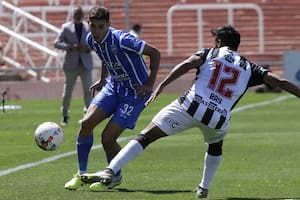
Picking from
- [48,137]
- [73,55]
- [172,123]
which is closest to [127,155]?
Result: [172,123]

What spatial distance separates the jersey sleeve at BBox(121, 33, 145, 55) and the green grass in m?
1.49

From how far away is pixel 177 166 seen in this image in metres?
13.7

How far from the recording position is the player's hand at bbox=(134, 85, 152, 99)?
37.6 feet

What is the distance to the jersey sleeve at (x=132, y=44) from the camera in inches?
445

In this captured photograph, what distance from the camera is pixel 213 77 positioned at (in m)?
10.3

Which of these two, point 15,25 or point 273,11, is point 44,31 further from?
point 273,11

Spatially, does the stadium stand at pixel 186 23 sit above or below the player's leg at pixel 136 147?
below

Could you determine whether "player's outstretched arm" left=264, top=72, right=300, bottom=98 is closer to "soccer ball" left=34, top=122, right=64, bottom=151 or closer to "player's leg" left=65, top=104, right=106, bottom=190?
"player's leg" left=65, top=104, right=106, bottom=190

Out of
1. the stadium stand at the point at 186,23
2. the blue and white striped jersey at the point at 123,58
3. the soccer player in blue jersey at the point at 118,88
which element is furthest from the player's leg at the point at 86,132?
the stadium stand at the point at 186,23

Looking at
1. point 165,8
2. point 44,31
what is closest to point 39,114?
point 44,31

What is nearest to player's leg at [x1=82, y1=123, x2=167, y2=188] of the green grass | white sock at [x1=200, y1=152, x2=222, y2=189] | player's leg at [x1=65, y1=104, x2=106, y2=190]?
the green grass

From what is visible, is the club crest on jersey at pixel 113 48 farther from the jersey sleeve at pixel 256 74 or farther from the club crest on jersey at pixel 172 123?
the jersey sleeve at pixel 256 74

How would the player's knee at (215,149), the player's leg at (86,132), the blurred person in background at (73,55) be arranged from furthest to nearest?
the blurred person in background at (73,55), the player's leg at (86,132), the player's knee at (215,149)

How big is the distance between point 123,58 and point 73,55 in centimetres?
996
